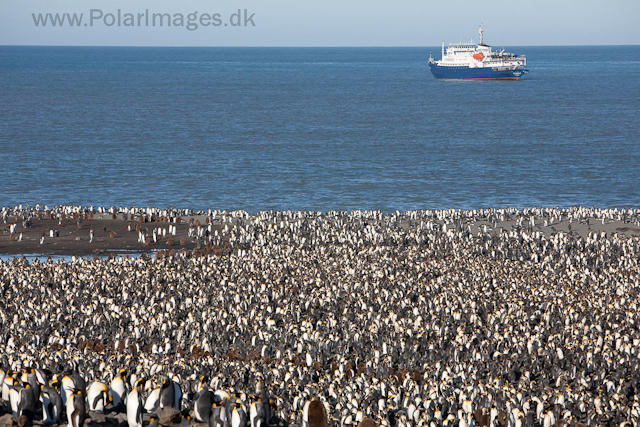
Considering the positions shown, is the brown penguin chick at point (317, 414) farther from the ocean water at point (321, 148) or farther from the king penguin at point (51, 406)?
the ocean water at point (321, 148)

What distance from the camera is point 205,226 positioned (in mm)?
29531

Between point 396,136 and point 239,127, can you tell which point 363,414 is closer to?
point 396,136

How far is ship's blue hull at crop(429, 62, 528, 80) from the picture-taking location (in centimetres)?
13212

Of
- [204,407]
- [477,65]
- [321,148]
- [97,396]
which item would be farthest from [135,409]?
[477,65]

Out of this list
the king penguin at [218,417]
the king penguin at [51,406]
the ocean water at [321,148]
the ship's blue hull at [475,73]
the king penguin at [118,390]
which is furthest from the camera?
the ship's blue hull at [475,73]

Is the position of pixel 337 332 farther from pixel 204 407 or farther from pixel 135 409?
pixel 135 409

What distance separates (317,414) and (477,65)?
427ft

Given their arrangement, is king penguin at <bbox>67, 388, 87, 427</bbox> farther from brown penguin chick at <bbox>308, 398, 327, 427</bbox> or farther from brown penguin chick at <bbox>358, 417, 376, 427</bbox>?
brown penguin chick at <bbox>358, 417, 376, 427</bbox>

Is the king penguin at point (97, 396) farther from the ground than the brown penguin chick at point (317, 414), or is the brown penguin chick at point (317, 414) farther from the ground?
the king penguin at point (97, 396)

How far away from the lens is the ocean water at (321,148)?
137 feet

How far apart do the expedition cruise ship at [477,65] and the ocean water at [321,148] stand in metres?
21.2

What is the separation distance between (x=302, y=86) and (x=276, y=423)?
389 feet

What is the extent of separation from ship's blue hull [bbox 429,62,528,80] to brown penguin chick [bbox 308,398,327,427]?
12853cm

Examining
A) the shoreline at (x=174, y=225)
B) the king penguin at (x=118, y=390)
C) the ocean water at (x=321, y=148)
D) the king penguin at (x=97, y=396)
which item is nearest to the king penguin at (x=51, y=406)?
the king penguin at (x=97, y=396)
